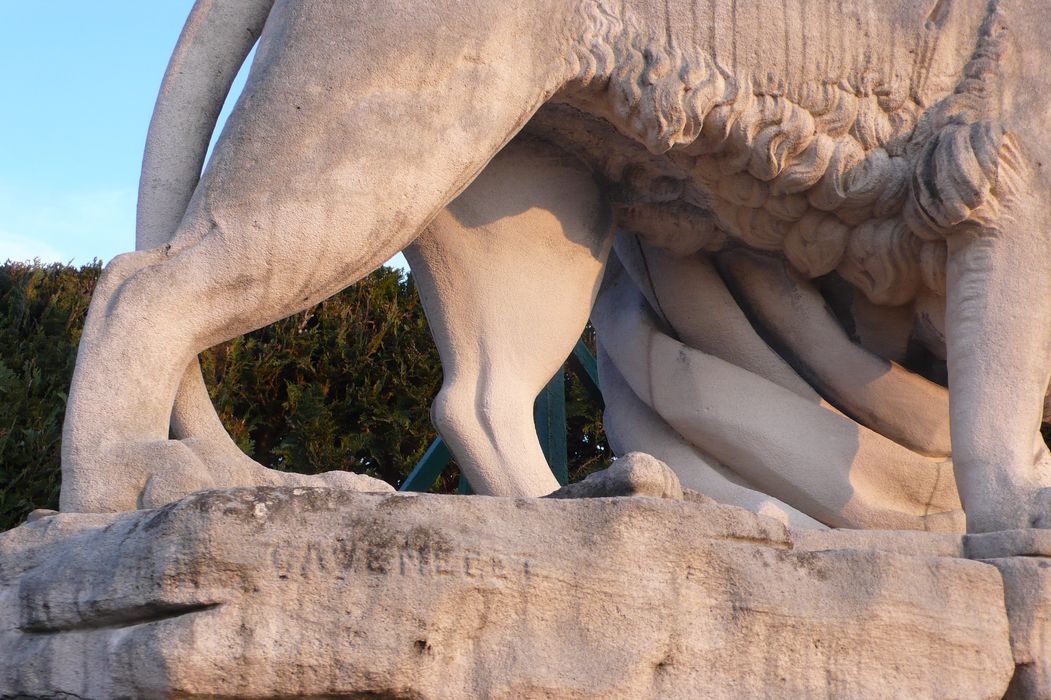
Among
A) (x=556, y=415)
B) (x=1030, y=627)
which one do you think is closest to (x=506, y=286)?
(x=1030, y=627)

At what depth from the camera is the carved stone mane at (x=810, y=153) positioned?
96.8 inches

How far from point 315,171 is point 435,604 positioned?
2.65 ft

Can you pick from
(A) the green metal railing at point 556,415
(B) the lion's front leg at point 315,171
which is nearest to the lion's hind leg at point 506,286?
(B) the lion's front leg at point 315,171

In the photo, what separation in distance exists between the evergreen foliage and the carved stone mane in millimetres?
2637

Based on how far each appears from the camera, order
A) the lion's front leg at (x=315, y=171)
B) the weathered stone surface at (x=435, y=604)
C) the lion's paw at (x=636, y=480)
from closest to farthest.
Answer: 1. the weathered stone surface at (x=435, y=604)
2. the lion's paw at (x=636, y=480)
3. the lion's front leg at (x=315, y=171)

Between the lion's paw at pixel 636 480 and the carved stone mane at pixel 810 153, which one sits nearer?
the lion's paw at pixel 636 480

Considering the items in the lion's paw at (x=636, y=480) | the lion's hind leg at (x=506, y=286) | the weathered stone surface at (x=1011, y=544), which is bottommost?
the weathered stone surface at (x=1011, y=544)

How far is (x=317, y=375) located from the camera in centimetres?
541

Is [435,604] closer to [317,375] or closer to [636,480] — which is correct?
[636,480]

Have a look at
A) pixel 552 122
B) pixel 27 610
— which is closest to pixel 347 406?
pixel 552 122

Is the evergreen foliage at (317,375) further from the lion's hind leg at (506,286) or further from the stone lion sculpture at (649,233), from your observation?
the lion's hind leg at (506,286)

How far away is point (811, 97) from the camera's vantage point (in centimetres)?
257

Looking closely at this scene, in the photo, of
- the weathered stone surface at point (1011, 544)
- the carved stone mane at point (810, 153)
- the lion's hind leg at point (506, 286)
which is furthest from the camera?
the lion's hind leg at point (506, 286)

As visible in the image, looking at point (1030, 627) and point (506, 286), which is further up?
point (506, 286)
